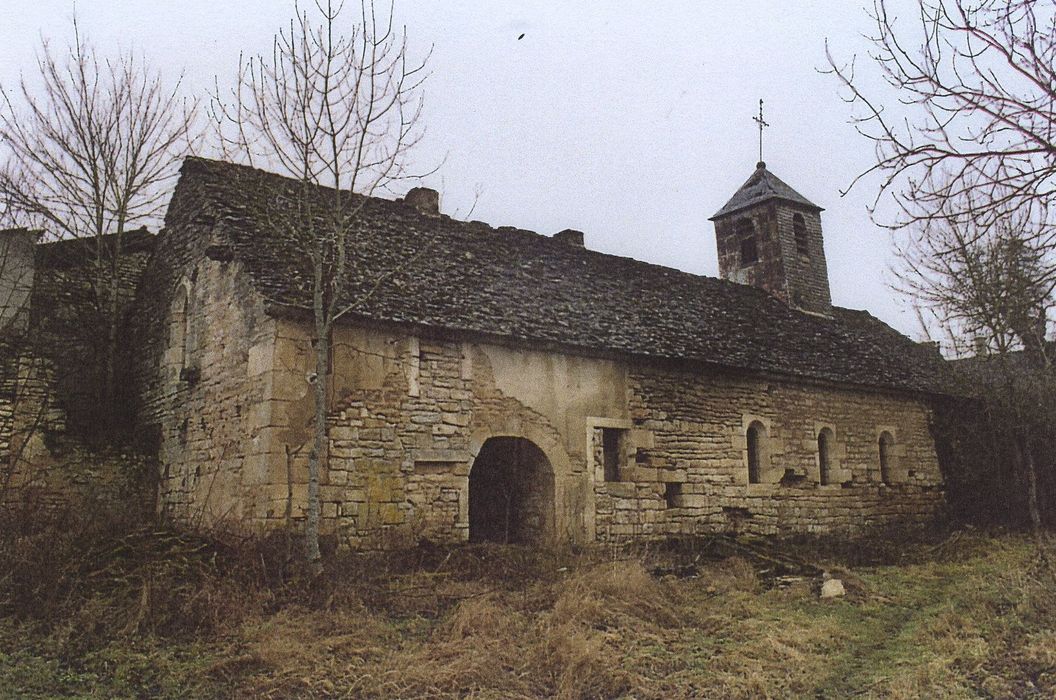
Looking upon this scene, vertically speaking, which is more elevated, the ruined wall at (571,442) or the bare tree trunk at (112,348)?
the bare tree trunk at (112,348)

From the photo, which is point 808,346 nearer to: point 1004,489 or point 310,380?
point 1004,489

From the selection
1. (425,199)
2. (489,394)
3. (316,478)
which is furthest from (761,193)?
A: (316,478)

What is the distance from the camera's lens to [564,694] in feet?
20.9

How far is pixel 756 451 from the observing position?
50.3 feet

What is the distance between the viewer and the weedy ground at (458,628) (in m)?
6.47

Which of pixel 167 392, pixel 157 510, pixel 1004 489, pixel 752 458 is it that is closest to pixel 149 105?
pixel 167 392

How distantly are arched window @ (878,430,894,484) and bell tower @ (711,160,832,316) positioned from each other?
4.46 metres

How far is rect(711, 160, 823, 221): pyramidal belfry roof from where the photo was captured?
73.1 feet

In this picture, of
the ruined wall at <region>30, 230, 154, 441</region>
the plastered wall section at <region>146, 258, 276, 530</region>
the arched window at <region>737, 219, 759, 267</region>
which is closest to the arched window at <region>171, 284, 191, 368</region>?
the plastered wall section at <region>146, 258, 276, 530</region>

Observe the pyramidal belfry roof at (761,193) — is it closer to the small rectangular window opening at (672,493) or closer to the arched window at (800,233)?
the arched window at (800,233)

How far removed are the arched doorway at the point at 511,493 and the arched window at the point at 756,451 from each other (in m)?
4.58

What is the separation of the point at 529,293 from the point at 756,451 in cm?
527

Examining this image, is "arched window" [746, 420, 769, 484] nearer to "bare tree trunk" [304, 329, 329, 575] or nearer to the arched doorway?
the arched doorway

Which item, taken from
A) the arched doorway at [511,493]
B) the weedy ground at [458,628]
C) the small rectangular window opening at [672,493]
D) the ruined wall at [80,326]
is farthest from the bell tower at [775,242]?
the ruined wall at [80,326]
